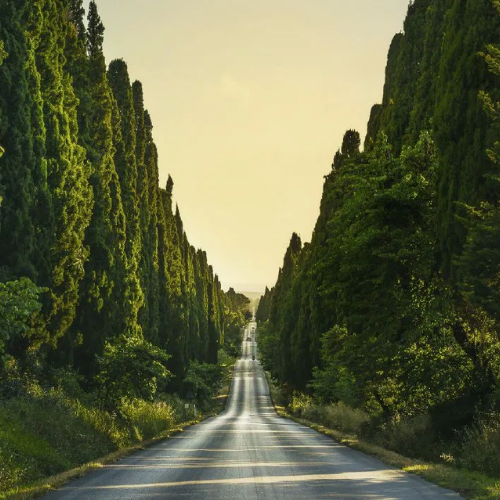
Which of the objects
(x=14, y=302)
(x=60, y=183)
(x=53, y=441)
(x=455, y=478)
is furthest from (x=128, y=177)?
(x=455, y=478)

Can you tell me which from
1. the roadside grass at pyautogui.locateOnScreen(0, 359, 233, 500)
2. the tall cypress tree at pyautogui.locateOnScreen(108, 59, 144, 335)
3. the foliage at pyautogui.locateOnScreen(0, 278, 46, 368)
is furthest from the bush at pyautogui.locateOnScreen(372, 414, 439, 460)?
the tall cypress tree at pyautogui.locateOnScreen(108, 59, 144, 335)

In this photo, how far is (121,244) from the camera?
3703cm

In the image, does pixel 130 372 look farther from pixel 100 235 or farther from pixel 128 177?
pixel 128 177

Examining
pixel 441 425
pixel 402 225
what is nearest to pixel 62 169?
pixel 402 225

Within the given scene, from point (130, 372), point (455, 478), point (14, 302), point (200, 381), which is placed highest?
point (14, 302)

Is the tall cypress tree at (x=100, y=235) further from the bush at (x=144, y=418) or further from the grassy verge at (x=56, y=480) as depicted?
the grassy verge at (x=56, y=480)

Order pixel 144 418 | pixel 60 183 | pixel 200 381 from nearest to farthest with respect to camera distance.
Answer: pixel 60 183 < pixel 144 418 < pixel 200 381

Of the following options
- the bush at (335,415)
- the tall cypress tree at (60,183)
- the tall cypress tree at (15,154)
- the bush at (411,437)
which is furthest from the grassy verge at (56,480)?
the bush at (335,415)

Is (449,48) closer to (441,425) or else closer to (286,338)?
(441,425)

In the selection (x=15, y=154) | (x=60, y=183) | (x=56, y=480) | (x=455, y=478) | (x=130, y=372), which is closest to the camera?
(x=455, y=478)

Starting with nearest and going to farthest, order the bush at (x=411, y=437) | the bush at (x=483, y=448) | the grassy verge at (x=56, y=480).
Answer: the grassy verge at (x=56, y=480) → the bush at (x=483, y=448) → the bush at (x=411, y=437)

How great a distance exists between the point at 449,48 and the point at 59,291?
15.9m

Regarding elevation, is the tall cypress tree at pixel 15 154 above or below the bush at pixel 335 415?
above

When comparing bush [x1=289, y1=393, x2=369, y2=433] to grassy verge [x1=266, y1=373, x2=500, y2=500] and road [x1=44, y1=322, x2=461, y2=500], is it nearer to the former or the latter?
road [x1=44, y1=322, x2=461, y2=500]
